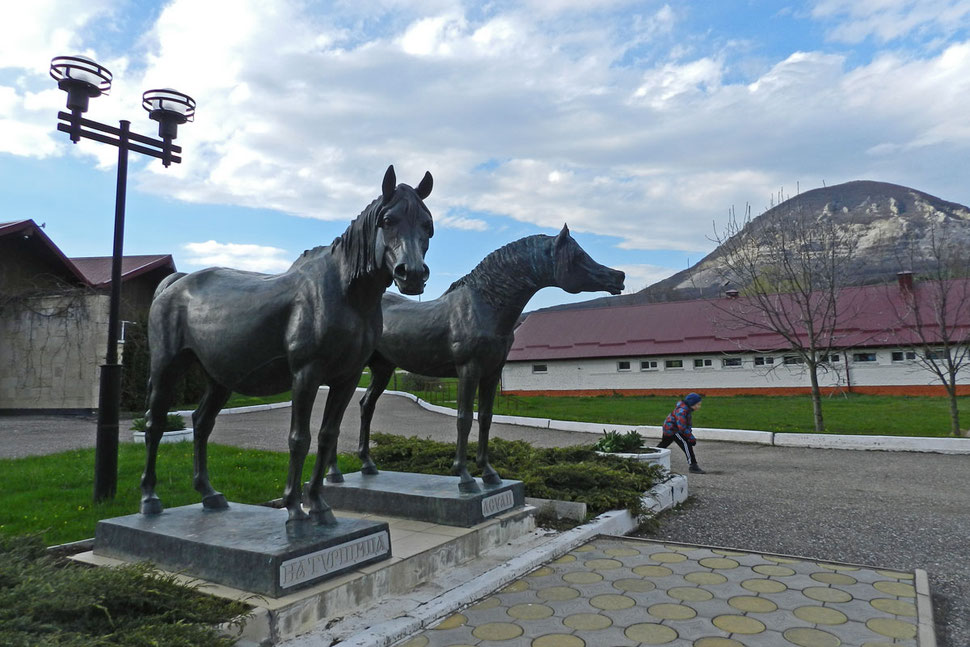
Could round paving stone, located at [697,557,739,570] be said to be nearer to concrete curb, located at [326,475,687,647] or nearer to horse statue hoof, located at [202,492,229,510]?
concrete curb, located at [326,475,687,647]

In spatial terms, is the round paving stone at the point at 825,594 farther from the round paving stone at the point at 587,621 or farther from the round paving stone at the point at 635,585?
the round paving stone at the point at 587,621

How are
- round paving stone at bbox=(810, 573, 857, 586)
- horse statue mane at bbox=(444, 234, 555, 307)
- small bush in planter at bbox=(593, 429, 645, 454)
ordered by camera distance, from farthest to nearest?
small bush in planter at bbox=(593, 429, 645, 454), horse statue mane at bbox=(444, 234, 555, 307), round paving stone at bbox=(810, 573, 857, 586)

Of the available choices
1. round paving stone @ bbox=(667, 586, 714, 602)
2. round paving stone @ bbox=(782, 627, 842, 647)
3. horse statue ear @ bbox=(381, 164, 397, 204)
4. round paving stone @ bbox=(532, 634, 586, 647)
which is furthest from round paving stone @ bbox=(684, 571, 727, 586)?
horse statue ear @ bbox=(381, 164, 397, 204)

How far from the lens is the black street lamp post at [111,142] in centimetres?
595

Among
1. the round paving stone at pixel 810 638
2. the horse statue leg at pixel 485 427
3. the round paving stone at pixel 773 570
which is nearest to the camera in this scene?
the round paving stone at pixel 810 638

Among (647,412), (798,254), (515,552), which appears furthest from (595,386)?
(515,552)

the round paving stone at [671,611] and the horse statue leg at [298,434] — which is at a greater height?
the horse statue leg at [298,434]

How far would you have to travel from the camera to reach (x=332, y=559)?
3561 millimetres

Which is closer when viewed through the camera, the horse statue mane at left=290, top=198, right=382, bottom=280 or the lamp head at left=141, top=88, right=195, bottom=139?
the horse statue mane at left=290, top=198, right=382, bottom=280

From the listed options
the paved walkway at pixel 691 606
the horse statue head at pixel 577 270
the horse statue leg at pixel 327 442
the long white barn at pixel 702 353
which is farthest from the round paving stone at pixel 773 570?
the long white barn at pixel 702 353

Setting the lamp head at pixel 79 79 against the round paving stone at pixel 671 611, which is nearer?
the round paving stone at pixel 671 611

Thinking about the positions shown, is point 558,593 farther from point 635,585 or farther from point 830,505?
point 830,505

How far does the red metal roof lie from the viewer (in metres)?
25.8

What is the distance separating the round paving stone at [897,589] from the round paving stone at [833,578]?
0.50 feet
